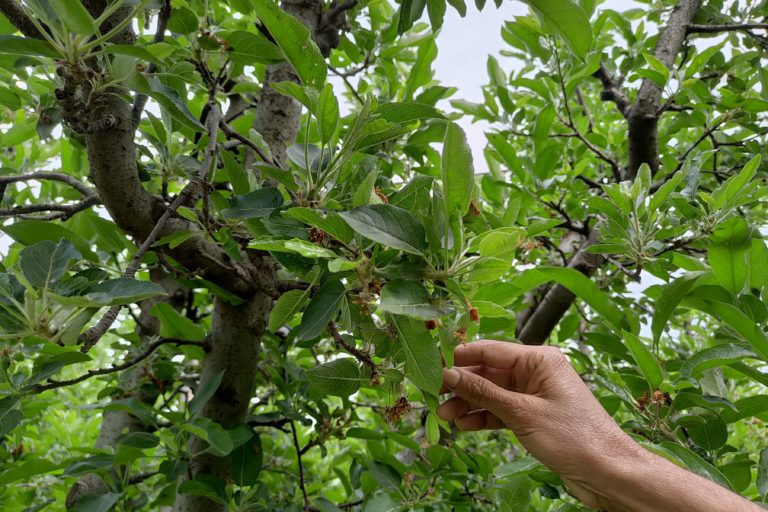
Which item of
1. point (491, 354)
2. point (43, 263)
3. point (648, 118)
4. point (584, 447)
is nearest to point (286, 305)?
point (43, 263)

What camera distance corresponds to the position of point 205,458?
1.65m

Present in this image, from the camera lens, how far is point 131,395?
194cm

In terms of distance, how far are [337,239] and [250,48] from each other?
0.55 metres

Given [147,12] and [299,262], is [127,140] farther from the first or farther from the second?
[299,262]

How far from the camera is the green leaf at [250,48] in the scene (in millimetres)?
1136

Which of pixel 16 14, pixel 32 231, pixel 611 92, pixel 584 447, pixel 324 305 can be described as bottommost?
pixel 584 447

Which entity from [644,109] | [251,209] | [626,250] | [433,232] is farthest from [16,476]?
[644,109]

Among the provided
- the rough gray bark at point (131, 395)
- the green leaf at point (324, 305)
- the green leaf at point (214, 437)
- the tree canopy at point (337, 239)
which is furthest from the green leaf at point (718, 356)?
the rough gray bark at point (131, 395)

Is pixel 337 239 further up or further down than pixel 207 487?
further up

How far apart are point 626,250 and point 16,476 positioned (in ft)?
5.03

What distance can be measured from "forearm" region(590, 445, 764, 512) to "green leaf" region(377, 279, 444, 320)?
543mm

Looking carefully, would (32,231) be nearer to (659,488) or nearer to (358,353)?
(358,353)

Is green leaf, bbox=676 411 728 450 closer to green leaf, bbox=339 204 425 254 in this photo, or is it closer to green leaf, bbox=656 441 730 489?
green leaf, bbox=656 441 730 489

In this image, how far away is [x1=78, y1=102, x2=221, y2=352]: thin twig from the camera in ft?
2.83
